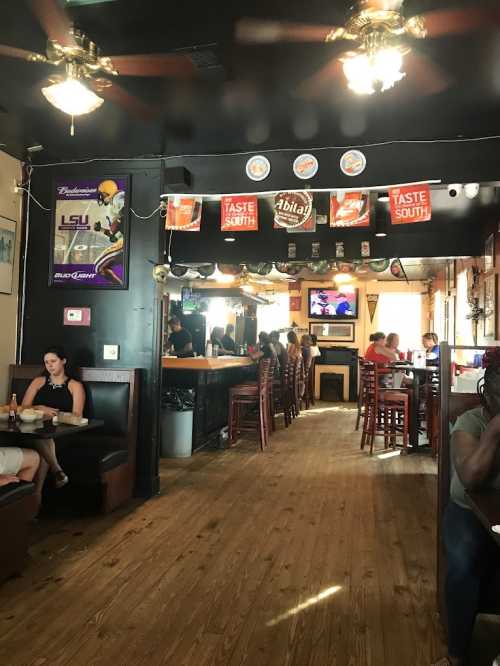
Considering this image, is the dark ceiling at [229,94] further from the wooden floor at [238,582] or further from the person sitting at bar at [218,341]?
the person sitting at bar at [218,341]

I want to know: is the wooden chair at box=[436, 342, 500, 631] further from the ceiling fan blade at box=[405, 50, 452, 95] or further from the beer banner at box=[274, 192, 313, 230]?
the beer banner at box=[274, 192, 313, 230]

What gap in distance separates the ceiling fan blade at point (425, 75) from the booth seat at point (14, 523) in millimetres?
3430

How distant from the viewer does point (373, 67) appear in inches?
112

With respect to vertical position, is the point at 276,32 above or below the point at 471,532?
above

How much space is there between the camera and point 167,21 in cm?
290

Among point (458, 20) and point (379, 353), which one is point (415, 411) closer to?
point (379, 353)

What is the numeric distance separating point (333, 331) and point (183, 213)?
8.79m

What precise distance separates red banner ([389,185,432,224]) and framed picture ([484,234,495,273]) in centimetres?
240

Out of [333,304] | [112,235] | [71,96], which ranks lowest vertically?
[112,235]

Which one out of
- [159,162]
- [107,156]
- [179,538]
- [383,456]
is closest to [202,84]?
[159,162]

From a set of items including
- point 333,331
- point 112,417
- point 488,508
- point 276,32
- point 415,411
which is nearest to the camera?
point 488,508

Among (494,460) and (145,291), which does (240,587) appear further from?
(145,291)

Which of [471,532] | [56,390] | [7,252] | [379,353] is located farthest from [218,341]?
[471,532]

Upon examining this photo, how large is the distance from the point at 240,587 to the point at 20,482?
1.38 meters
